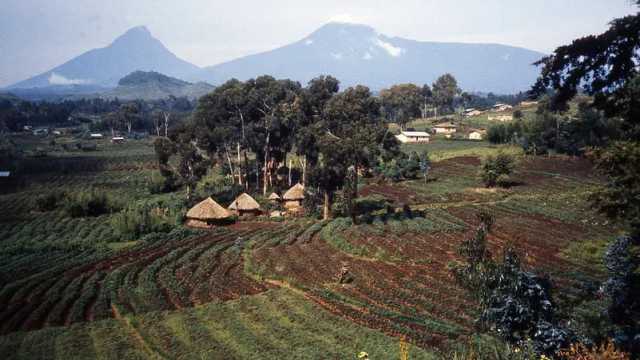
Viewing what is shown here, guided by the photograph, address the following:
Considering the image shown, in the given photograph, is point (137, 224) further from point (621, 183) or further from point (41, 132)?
point (41, 132)

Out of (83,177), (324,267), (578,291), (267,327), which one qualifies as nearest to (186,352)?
(267,327)

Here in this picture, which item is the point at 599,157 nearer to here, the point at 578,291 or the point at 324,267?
the point at 578,291

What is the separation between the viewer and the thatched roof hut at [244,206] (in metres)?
47.1

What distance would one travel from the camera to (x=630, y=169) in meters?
10.6

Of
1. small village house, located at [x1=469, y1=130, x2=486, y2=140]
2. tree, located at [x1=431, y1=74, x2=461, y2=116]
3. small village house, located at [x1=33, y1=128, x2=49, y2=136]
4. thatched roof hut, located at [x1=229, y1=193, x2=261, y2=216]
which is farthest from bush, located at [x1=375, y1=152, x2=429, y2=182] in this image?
small village house, located at [x1=33, y1=128, x2=49, y2=136]

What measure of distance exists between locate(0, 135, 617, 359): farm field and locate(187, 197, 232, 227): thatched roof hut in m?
1.37

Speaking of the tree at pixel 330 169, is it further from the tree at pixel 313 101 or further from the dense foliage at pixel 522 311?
the dense foliage at pixel 522 311

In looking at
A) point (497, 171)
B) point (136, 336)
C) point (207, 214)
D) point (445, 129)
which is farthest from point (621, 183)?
point (445, 129)

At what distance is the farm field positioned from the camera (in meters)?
19.7

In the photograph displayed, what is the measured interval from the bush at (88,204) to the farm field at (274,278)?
1.16 metres

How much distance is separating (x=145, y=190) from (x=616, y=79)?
5928cm

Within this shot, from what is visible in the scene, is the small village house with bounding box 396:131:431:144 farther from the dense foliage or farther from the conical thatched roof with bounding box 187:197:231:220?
the dense foliage

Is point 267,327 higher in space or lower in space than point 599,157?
lower

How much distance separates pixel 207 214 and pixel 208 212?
0.18 meters
